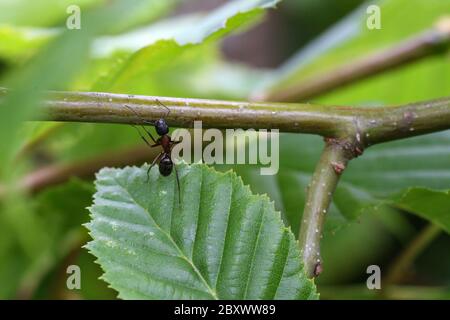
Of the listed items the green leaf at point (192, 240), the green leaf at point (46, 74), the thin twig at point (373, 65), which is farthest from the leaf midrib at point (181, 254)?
the thin twig at point (373, 65)

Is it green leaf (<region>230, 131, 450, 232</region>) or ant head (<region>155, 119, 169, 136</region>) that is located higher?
green leaf (<region>230, 131, 450, 232</region>)

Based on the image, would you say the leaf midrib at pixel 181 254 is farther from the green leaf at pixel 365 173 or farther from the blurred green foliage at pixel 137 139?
the green leaf at pixel 365 173

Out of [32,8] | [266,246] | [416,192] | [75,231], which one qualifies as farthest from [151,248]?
[32,8]

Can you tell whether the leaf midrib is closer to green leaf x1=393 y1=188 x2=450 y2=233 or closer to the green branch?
the green branch

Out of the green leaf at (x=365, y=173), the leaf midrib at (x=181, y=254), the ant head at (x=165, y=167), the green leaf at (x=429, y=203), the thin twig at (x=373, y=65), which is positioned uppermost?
the thin twig at (x=373, y=65)

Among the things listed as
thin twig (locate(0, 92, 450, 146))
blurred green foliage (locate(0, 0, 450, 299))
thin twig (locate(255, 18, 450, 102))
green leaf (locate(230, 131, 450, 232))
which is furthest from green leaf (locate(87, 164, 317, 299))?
thin twig (locate(255, 18, 450, 102))

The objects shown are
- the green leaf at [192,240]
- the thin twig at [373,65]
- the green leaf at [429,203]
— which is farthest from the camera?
the thin twig at [373,65]

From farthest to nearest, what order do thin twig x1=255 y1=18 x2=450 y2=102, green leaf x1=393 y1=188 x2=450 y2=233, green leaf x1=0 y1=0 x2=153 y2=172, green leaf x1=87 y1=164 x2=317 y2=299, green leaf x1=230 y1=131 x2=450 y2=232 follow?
thin twig x1=255 y1=18 x2=450 y2=102, green leaf x1=230 y1=131 x2=450 y2=232, green leaf x1=393 y1=188 x2=450 y2=233, green leaf x1=87 y1=164 x2=317 y2=299, green leaf x1=0 y1=0 x2=153 y2=172
